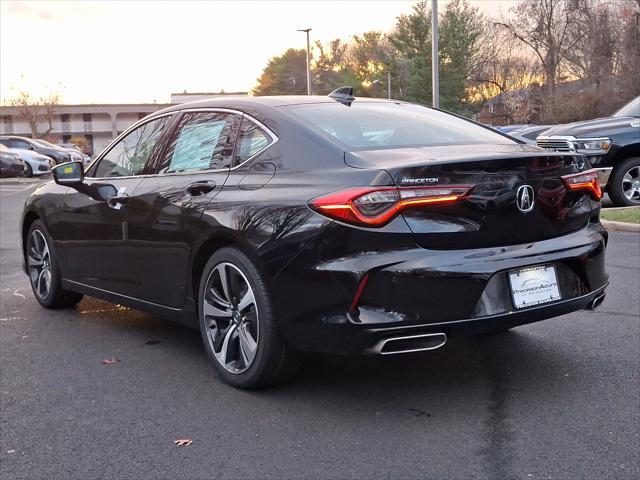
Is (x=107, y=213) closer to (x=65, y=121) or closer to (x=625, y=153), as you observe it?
(x=625, y=153)

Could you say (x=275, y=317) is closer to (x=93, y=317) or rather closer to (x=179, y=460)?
(x=179, y=460)

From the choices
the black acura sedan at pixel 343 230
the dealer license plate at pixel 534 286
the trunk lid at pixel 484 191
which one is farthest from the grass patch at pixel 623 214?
the dealer license plate at pixel 534 286

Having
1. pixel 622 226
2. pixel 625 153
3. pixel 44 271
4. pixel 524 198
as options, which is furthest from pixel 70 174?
pixel 625 153

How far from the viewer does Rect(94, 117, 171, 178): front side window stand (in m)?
5.10

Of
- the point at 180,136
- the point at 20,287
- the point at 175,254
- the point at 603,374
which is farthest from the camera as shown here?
the point at 20,287

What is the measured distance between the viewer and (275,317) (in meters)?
3.79

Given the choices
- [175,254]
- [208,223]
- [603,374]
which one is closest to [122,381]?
[175,254]

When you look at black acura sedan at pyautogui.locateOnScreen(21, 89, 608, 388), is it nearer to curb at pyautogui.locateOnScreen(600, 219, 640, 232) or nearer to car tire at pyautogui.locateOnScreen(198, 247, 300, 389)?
car tire at pyautogui.locateOnScreen(198, 247, 300, 389)

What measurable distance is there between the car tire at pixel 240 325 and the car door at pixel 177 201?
0.85 ft

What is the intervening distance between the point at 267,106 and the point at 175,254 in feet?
3.41

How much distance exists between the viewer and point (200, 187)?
433 cm

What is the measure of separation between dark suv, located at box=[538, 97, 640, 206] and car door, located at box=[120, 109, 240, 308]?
297 inches

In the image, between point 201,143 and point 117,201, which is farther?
point 117,201

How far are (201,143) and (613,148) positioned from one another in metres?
8.31
